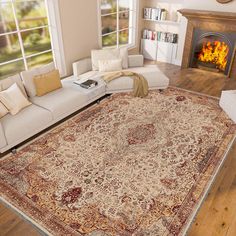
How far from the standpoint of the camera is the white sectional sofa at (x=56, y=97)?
11.3ft

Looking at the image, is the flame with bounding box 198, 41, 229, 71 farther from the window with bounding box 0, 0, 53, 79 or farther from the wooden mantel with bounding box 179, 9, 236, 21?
the window with bounding box 0, 0, 53, 79

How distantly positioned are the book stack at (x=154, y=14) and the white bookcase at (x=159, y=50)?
642 millimetres

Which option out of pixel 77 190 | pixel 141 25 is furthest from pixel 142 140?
pixel 141 25

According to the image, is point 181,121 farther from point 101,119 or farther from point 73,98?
point 73,98

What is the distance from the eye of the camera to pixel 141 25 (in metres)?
7.04

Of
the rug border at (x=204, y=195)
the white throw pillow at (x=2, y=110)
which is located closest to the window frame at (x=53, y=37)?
the white throw pillow at (x=2, y=110)

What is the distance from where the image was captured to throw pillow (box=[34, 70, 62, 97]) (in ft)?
13.4

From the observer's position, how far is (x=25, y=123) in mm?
3500

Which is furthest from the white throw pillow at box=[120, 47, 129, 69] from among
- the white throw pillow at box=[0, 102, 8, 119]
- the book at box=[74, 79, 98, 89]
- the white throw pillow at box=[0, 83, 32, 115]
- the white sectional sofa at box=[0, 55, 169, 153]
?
the white throw pillow at box=[0, 102, 8, 119]

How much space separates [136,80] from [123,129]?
137 centimetres

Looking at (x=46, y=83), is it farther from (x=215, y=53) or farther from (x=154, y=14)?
(x=215, y=53)

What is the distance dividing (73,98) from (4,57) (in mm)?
7932

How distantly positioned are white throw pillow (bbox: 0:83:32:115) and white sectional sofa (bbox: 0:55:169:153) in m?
0.08

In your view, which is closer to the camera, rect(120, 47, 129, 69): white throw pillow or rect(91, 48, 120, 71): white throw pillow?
rect(91, 48, 120, 71): white throw pillow
